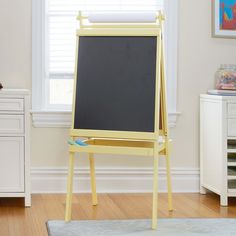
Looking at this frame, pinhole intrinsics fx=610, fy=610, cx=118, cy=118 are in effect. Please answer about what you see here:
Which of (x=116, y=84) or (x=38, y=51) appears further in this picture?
(x=38, y=51)

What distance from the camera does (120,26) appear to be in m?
3.92

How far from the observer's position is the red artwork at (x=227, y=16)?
474 centimetres

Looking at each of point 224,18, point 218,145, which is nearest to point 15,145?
point 218,145

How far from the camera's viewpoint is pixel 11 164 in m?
4.19

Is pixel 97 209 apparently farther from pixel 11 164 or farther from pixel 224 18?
pixel 224 18

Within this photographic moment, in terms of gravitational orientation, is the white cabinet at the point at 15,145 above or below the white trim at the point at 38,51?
below

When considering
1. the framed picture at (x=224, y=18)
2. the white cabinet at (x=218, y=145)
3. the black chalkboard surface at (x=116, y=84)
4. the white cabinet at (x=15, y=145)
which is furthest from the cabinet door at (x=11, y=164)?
the framed picture at (x=224, y=18)

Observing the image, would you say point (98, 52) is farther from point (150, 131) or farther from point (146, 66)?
point (150, 131)

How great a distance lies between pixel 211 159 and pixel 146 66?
109 cm

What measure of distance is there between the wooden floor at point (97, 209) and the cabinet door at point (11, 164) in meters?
0.14

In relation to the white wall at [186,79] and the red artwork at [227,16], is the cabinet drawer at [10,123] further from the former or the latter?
the red artwork at [227,16]

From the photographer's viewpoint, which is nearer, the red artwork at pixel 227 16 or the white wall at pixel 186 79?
the white wall at pixel 186 79

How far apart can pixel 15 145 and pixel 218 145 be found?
143 centimetres

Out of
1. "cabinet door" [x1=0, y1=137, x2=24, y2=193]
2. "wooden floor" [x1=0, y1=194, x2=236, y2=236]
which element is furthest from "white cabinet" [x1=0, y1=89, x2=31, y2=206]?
"wooden floor" [x1=0, y1=194, x2=236, y2=236]
